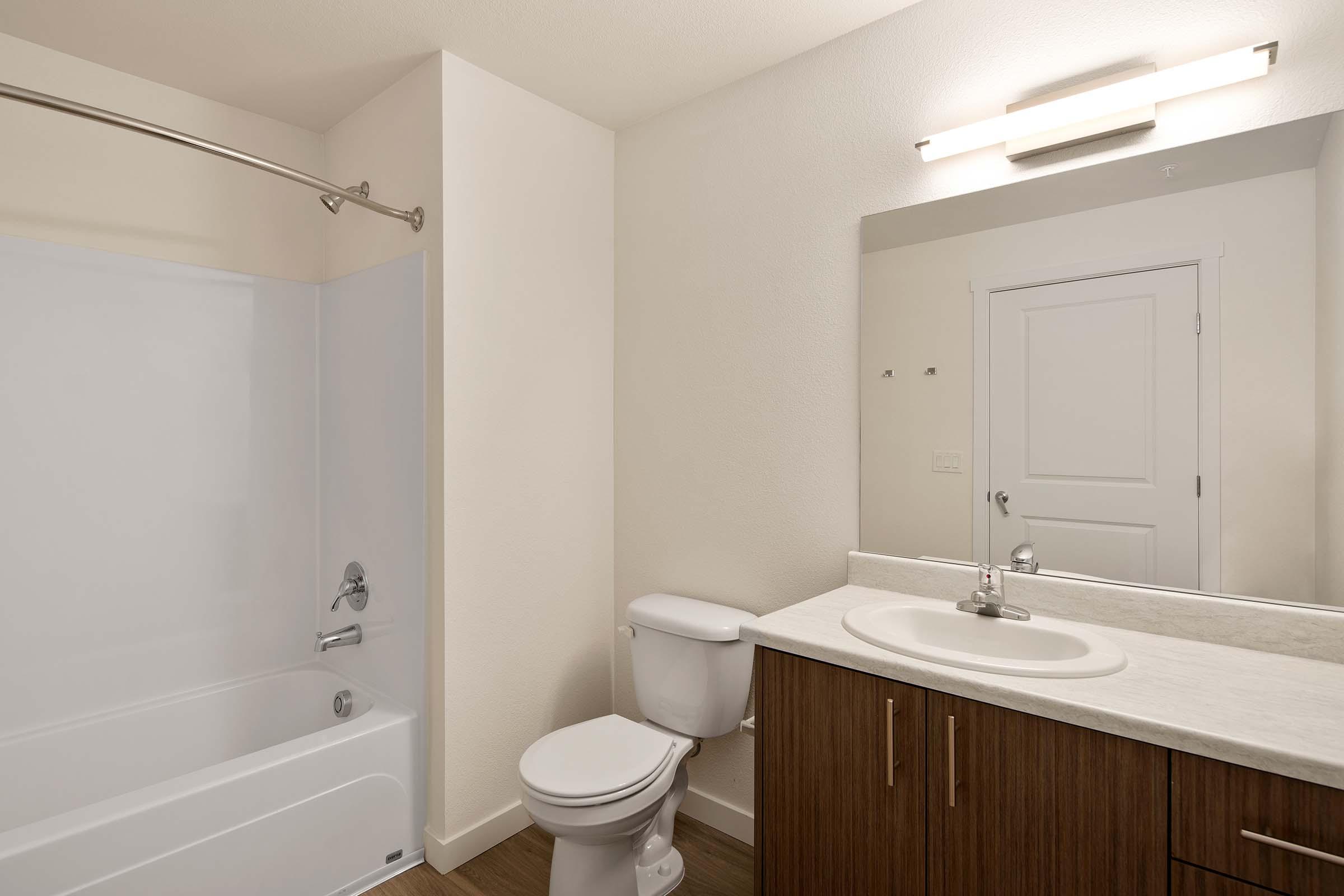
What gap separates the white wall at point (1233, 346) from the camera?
1.30m

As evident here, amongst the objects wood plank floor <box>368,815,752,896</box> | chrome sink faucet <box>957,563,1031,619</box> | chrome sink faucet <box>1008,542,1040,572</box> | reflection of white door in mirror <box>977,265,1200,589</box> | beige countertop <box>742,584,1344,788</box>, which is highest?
reflection of white door in mirror <box>977,265,1200,589</box>

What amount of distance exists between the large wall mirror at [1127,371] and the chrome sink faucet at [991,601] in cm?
13

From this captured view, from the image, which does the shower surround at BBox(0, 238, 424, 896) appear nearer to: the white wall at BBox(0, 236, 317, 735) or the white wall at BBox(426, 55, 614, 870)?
the white wall at BBox(0, 236, 317, 735)

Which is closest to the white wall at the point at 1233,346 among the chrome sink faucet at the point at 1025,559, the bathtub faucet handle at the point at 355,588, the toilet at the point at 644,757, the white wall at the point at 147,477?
the chrome sink faucet at the point at 1025,559

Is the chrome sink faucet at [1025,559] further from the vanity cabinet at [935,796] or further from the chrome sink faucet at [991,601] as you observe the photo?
the vanity cabinet at [935,796]

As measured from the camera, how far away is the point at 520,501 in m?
2.23

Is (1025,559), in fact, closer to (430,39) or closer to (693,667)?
(693,667)

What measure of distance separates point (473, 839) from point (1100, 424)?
211 cm

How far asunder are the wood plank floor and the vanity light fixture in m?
2.10

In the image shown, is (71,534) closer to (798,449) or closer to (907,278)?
(798,449)

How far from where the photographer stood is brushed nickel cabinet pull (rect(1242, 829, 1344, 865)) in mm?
877

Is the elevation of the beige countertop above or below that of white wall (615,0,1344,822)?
below

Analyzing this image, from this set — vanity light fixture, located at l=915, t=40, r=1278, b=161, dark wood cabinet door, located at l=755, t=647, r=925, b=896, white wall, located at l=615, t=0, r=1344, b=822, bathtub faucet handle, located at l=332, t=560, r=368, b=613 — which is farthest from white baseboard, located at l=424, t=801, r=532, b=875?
vanity light fixture, located at l=915, t=40, r=1278, b=161

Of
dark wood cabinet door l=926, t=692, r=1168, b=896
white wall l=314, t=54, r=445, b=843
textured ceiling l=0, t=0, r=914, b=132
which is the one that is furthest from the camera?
white wall l=314, t=54, r=445, b=843
